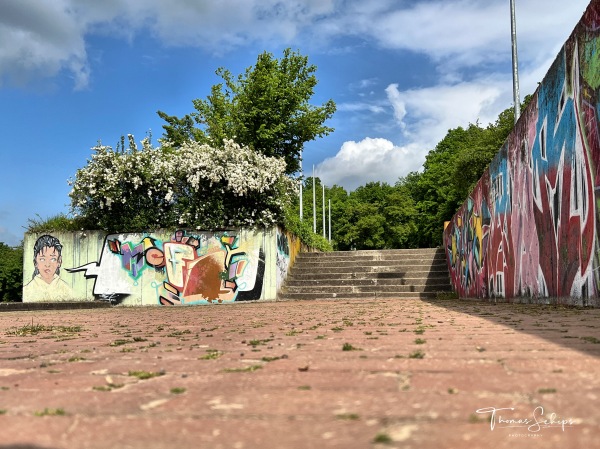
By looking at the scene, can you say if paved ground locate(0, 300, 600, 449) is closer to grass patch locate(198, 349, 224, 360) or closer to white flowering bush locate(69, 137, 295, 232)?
grass patch locate(198, 349, 224, 360)

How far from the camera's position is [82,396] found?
197cm

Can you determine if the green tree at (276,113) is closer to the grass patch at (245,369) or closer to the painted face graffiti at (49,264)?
the painted face graffiti at (49,264)

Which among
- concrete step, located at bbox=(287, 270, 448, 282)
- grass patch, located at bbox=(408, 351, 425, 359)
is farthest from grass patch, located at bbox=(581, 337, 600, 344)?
concrete step, located at bbox=(287, 270, 448, 282)

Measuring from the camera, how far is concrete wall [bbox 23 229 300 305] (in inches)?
581

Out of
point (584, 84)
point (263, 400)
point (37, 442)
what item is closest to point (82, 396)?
point (37, 442)

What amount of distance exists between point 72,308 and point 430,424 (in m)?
14.8

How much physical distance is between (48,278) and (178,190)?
16.0 feet

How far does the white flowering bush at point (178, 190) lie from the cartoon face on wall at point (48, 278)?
1.46 meters

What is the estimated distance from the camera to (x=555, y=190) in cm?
619

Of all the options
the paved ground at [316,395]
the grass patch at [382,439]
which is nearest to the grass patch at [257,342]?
the paved ground at [316,395]

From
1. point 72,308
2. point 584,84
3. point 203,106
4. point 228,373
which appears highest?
point 203,106

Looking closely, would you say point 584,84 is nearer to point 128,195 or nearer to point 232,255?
point 232,255

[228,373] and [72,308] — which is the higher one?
[228,373]

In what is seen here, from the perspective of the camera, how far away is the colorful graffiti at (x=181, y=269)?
1473 cm
